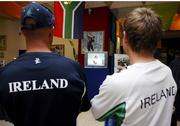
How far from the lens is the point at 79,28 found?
305 inches

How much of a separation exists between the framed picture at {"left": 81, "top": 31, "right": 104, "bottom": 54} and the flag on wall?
Answer: 1.98 meters

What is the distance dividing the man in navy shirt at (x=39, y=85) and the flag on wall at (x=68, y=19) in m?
5.65

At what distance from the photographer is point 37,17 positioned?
1.62 metres

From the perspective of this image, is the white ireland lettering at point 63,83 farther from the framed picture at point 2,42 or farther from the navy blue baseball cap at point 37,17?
the framed picture at point 2,42

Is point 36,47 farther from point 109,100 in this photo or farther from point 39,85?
point 109,100

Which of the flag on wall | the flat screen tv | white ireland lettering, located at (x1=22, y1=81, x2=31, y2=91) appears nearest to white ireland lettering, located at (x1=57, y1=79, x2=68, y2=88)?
white ireland lettering, located at (x1=22, y1=81, x2=31, y2=91)

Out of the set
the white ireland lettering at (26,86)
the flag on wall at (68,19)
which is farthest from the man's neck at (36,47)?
the flag on wall at (68,19)

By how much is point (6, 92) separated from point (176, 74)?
144cm

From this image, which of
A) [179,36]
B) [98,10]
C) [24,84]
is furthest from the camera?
[179,36]

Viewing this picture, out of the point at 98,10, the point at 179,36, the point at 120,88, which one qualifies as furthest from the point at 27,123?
the point at 179,36

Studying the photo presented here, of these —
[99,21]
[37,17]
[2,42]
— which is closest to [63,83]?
[37,17]

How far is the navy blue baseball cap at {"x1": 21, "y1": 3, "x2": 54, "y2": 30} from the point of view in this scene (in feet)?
5.31

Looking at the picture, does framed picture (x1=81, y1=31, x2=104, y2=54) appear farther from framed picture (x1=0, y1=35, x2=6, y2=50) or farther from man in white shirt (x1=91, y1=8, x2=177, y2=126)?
man in white shirt (x1=91, y1=8, x2=177, y2=126)

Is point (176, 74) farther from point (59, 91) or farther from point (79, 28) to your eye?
point (79, 28)
